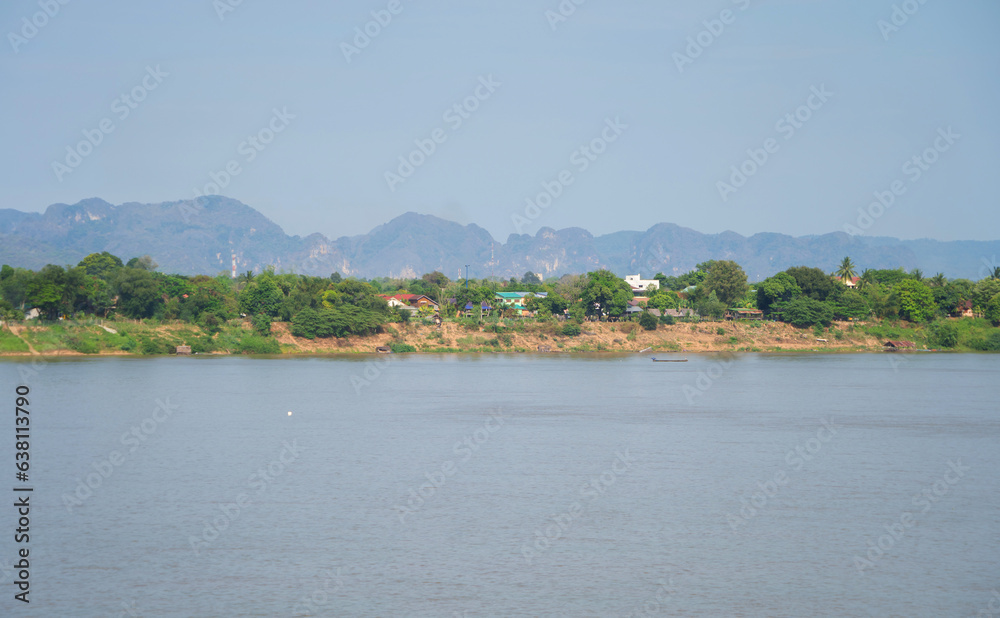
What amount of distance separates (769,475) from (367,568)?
52.5ft

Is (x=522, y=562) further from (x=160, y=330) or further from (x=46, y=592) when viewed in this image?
(x=160, y=330)

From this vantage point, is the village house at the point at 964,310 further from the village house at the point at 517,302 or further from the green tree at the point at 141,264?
the green tree at the point at 141,264

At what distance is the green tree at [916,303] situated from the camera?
326ft

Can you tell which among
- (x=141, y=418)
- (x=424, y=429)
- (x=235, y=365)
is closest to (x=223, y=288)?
(x=235, y=365)

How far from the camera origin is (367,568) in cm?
1839
